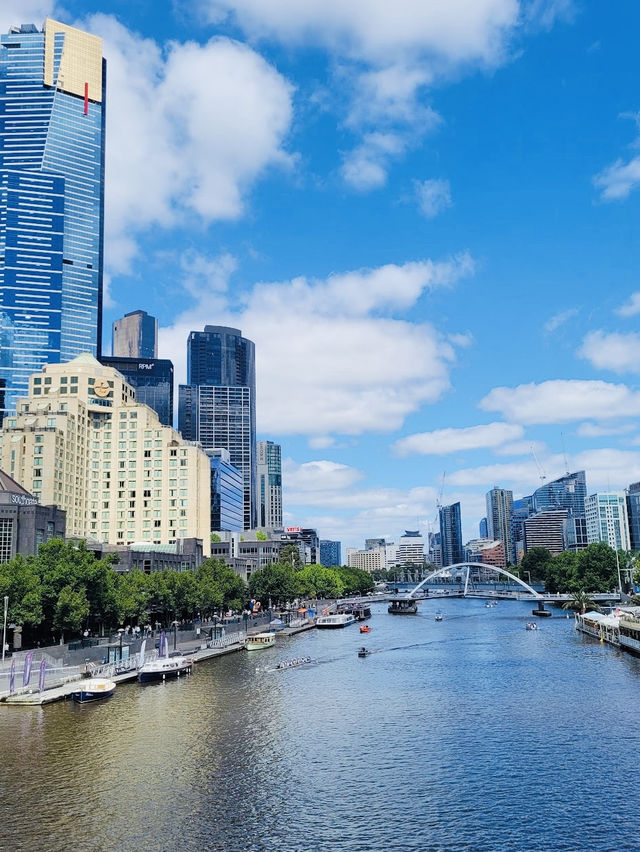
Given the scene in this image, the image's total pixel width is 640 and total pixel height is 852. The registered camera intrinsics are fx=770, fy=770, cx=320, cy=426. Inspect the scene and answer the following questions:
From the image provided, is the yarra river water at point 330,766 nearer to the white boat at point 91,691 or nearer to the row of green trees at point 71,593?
the white boat at point 91,691

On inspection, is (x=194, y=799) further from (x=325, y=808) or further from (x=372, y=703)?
(x=372, y=703)

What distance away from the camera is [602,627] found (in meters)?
159

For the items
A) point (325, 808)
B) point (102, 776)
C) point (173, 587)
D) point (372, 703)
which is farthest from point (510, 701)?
point (173, 587)

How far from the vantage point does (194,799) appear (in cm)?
5338

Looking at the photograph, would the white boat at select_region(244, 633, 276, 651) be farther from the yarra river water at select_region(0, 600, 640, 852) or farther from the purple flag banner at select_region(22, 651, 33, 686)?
the purple flag banner at select_region(22, 651, 33, 686)

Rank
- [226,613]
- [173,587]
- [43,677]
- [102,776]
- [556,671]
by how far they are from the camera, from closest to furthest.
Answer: [102,776], [43,677], [556,671], [173,587], [226,613]

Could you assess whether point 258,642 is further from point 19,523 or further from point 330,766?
point 330,766

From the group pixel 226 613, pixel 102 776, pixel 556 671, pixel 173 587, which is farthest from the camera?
pixel 226 613

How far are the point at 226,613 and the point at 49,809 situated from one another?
144 m

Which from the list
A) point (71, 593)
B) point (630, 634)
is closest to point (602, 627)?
point (630, 634)

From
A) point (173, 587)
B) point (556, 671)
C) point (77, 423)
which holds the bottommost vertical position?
point (556, 671)

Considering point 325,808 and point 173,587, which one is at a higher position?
point 173,587

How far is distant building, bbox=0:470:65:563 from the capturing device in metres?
130

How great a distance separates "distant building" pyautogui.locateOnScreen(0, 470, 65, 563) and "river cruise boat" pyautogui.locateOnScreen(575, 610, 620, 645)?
107172 mm
